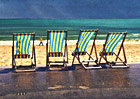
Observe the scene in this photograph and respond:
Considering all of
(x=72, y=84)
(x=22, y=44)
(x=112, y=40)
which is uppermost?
(x=112, y=40)

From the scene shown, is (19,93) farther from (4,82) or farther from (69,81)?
(69,81)

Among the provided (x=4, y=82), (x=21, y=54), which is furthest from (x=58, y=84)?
(x=21, y=54)

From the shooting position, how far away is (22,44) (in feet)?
20.5

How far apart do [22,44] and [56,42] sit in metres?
0.96

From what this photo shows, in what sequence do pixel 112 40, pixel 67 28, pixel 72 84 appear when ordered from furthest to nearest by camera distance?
pixel 67 28 < pixel 112 40 < pixel 72 84

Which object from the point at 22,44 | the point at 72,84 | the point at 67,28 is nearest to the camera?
the point at 72,84

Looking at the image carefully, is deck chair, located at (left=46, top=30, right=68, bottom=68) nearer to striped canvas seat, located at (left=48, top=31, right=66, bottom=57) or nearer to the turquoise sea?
striped canvas seat, located at (left=48, top=31, right=66, bottom=57)

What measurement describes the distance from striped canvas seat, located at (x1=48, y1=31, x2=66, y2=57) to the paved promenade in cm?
58

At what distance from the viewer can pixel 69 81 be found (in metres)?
5.40

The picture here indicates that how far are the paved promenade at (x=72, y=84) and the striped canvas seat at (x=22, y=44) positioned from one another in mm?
566

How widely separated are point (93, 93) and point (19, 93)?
1.54 metres

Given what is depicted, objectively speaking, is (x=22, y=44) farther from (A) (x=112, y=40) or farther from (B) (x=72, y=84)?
(A) (x=112, y=40)

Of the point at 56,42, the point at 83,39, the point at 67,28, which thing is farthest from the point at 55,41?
the point at 67,28

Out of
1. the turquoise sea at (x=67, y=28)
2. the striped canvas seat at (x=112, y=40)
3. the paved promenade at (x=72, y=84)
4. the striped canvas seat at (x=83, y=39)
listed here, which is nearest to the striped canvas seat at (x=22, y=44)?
the paved promenade at (x=72, y=84)
